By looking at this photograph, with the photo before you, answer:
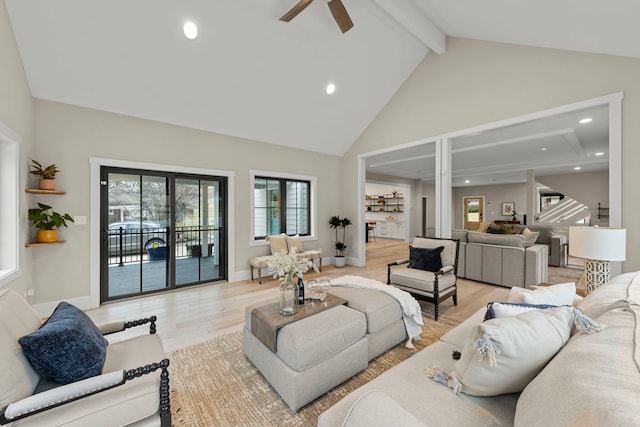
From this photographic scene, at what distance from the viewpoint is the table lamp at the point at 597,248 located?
226 centimetres

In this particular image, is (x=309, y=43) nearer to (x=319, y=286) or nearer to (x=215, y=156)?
(x=215, y=156)

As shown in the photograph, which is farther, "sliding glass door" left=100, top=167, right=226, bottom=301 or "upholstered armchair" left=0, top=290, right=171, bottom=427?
"sliding glass door" left=100, top=167, right=226, bottom=301

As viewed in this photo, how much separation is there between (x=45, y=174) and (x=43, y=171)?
48 millimetres

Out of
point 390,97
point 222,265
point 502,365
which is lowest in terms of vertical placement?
point 222,265

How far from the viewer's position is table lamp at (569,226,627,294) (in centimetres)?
226

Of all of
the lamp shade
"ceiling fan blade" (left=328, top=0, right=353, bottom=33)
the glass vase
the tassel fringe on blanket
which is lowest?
the glass vase

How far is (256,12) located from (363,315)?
3.73m

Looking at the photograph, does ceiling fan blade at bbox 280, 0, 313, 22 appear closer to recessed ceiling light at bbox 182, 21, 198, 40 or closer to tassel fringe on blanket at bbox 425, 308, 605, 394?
recessed ceiling light at bbox 182, 21, 198, 40

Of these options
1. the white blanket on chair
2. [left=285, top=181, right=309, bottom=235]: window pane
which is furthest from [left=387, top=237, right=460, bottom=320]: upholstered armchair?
[left=285, top=181, right=309, bottom=235]: window pane

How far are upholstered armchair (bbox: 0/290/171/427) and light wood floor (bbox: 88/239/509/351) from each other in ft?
4.62

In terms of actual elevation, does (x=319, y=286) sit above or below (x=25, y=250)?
below

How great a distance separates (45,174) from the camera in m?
3.17

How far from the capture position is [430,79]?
4812mm

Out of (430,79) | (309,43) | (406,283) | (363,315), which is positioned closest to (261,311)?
(363,315)
